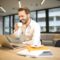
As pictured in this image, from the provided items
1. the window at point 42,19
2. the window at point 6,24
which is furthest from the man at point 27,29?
the window at point 6,24

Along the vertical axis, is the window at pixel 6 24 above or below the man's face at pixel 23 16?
above

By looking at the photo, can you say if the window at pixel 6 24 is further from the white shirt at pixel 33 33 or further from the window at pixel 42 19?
the white shirt at pixel 33 33

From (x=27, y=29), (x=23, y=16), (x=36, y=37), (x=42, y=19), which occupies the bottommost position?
(x=36, y=37)

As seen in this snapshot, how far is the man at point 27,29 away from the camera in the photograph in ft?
5.96

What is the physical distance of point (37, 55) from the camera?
2.98ft

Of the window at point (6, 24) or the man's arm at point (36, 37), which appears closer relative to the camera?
the man's arm at point (36, 37)

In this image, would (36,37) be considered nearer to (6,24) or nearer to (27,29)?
(27,29)

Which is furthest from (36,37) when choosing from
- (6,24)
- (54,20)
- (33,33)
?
(6,24)

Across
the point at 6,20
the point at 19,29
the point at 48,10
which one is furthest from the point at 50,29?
the point at 19,29

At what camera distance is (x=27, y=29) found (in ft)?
6.35

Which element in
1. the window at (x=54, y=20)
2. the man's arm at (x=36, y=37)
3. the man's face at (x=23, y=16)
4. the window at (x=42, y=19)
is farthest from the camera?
the window at (x=42, y=19)

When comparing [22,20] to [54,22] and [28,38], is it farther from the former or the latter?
[54,22]

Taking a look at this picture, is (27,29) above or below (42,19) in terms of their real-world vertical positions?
below

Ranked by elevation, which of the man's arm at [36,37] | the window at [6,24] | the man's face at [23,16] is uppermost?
the window at [6,24]
